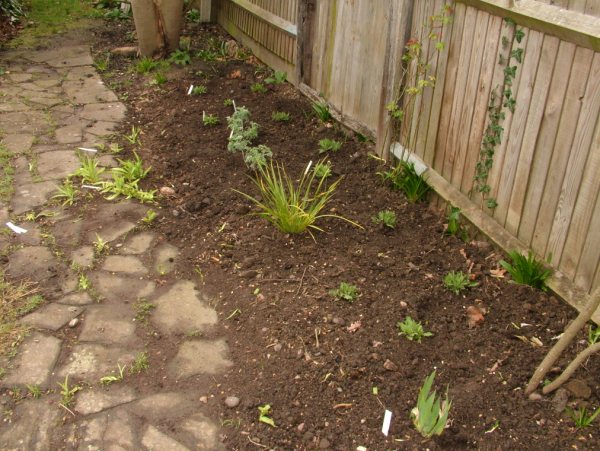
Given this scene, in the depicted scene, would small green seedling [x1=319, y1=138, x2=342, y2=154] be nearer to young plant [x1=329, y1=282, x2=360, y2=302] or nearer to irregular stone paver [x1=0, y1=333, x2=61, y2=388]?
young plant [x1=329, y1=282, x2=360, y2=302]

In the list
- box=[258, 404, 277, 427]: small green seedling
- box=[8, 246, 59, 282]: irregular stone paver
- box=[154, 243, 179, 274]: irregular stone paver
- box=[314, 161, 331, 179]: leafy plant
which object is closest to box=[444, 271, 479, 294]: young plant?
box=[258, 404, 277, 427]: small green seedling

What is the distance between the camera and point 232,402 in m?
3.10

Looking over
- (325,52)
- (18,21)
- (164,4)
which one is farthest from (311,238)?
(18,21)

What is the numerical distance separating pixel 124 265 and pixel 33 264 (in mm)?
537

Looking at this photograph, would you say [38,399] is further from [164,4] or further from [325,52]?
[164,4]

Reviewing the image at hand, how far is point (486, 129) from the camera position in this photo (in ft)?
12.6

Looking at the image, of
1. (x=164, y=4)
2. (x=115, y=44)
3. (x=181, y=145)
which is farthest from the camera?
(x=115, y=44)

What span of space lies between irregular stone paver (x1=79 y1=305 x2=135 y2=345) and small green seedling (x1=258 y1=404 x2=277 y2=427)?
873 millimetres

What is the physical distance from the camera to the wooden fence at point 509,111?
3164 mm

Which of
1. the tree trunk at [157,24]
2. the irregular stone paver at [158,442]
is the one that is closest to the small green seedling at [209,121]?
the tree trunk at [157,24]

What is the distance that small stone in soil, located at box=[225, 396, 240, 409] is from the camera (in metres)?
3.09

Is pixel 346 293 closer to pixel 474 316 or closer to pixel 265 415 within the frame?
pixel 474 316

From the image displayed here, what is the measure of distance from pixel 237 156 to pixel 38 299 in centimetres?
197

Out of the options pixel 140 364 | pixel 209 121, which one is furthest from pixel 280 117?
pixel 140 364
